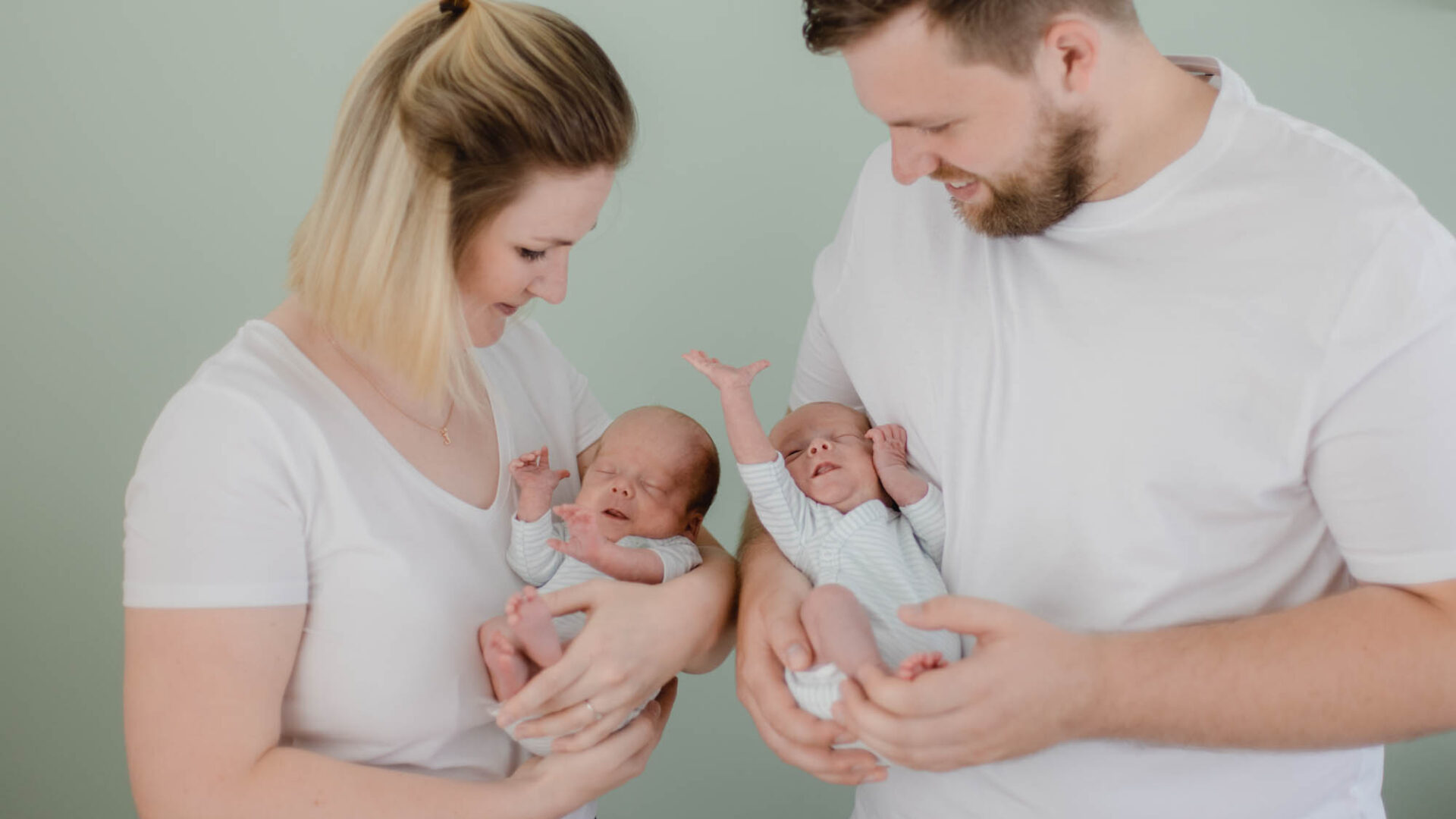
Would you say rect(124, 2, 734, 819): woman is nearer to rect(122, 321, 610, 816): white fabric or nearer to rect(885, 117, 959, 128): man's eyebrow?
rect(122, 321, 610, 816): white fabric

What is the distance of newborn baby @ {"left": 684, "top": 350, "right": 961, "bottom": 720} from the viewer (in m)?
1.76

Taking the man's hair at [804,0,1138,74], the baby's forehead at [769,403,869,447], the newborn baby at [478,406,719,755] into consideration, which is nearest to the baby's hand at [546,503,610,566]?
the newborn baby at [478,406,719,755]

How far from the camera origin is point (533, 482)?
6.17 ft

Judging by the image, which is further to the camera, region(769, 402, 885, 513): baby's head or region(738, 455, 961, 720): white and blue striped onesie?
region(769, 402, 885, 513): baby's head

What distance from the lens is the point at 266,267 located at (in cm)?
261

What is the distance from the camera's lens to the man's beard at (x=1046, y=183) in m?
1.62

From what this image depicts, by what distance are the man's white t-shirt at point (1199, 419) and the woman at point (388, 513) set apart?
51cm

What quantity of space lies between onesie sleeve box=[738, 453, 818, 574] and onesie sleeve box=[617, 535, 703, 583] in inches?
7.0

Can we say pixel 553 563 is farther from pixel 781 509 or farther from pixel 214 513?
pixel 214 513

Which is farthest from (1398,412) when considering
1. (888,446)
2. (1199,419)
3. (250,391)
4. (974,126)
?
(250,391)

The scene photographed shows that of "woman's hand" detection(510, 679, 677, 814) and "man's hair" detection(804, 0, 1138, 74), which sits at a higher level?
"man's hair" detection(804, 0, 1138, 74)

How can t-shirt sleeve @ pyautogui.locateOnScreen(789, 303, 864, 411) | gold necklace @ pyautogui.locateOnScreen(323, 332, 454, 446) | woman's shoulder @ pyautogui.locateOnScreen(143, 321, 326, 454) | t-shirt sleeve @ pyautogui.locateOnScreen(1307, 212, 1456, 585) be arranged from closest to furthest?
1. t-shirt sleeve @ pyautogui.locateOnScreen(1307, 212, 1456, 585)
2. woman's shoulder @ pyautogui.locateOnScreen(143, 321, 326, 454)
3. gold necklace @ pyautogui.locateOnScreen(323, 332, 454, 446)
4. t-shirt sleeve @ pyautogui.locateOnScreen(789, 303, 864, 411)

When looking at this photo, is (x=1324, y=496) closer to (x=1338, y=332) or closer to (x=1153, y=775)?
(x=1338, y=332)

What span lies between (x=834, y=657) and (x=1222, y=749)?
51 cm
